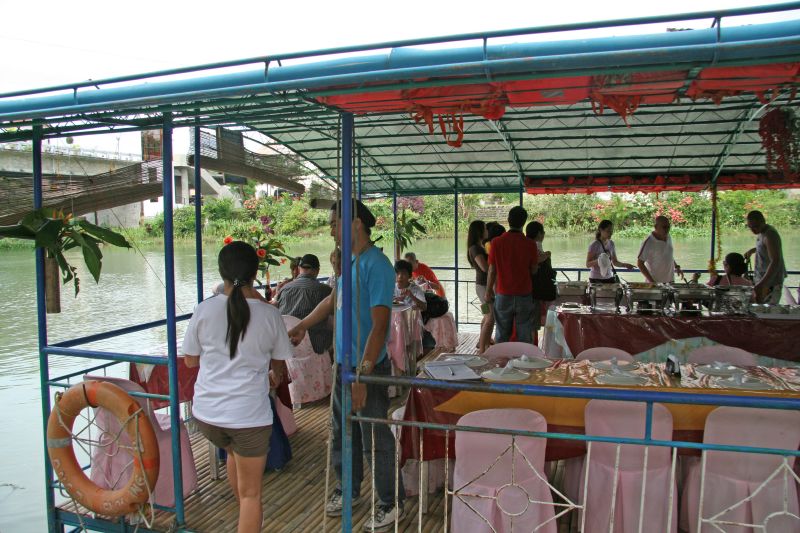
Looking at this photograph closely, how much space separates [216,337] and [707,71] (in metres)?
2.20

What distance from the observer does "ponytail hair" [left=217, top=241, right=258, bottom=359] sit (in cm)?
253

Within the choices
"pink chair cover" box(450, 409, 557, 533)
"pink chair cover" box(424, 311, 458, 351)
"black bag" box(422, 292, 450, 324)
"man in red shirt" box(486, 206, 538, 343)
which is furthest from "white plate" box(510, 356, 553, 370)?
"pink chair cover" box(424, 311, 458, 351)

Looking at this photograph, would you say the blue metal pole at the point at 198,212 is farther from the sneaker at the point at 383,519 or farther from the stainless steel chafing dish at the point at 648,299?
the stainless steel chafing dish at the point at 648,299

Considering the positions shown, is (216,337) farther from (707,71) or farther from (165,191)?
(707,71)

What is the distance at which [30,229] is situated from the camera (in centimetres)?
315

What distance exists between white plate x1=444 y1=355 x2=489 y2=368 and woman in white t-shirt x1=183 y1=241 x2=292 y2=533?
1354 millimetres

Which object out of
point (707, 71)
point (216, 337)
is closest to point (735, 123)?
point (707, 71)

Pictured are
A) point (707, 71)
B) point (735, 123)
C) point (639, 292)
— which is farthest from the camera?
point (735, 123)

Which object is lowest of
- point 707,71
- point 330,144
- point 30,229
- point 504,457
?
point 504,457

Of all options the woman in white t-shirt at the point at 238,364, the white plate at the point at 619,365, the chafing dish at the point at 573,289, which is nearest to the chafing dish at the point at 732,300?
the chafing dish at the point at 573,289

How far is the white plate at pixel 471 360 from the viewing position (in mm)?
3588

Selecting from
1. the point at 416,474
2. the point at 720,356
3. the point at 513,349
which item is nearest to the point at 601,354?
the point at 513,349

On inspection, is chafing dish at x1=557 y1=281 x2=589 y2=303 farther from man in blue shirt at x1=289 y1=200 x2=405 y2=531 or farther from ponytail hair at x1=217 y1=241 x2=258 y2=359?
ponytail hair at x1=217 y1=241 x2=258 y2=359

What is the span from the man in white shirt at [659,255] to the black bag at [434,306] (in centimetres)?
229
